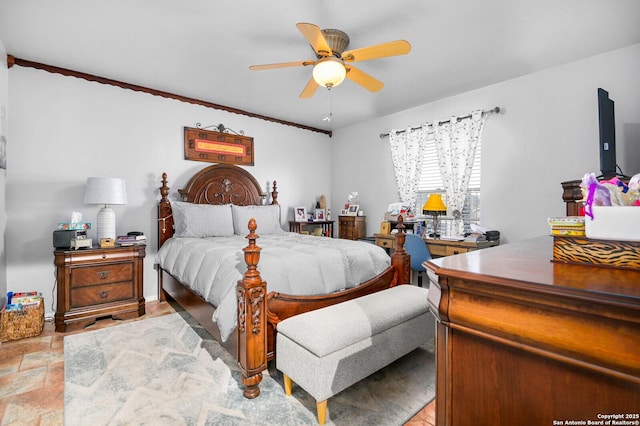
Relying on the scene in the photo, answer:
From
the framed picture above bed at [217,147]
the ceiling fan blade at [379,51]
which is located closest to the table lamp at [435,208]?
the ceiling fan blade at [379,51]

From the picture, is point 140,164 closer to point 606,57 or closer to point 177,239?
point 177,239

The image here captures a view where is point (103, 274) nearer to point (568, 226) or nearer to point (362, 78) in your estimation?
point (362, 78)

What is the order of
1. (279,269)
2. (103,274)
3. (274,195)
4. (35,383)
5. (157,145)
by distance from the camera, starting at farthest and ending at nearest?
1. (274,195)
2. (157,145)
3. (103,274)
4. (279,269)
5. (35,383)

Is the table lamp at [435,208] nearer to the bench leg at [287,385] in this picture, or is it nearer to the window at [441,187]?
the window at [441,187]

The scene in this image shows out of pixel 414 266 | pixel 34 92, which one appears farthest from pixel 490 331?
pixel 34 92

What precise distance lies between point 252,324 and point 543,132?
347 centimetres

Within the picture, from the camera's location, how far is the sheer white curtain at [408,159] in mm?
4316

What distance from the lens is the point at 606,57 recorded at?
113 inches

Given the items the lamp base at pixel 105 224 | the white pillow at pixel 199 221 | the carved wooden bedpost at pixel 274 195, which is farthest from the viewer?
the carved wooden bedpost at pixel 274 195

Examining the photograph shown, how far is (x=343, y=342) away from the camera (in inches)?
65.1

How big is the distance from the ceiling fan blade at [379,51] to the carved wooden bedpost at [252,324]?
4.77ft

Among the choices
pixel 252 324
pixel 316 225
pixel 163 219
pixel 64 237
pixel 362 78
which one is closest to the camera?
pixel 252 324

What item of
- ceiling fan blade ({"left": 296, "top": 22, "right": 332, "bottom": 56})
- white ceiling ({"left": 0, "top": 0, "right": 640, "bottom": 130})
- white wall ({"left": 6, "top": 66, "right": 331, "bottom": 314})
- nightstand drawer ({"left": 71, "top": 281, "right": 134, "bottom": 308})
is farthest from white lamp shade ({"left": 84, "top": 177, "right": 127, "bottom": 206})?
ceiling fan blade ({"left": 296, "top": 22, "right": 332, "bottom": 56})

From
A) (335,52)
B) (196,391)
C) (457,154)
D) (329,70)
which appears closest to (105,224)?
(196,391)
